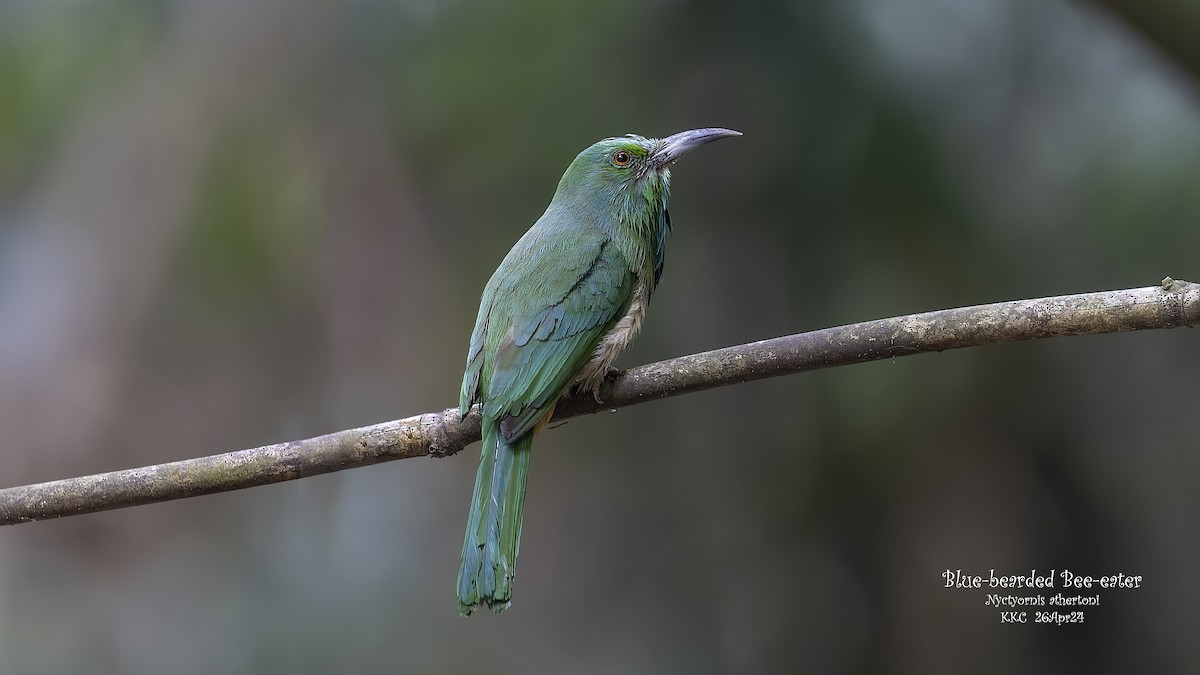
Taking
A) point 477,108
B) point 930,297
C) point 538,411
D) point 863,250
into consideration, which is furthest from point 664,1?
point 538,411

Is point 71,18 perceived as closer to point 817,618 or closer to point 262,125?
point 262,125

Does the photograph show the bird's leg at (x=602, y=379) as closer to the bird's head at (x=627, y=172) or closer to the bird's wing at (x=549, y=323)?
the bird's wing at (x=549, y=323)

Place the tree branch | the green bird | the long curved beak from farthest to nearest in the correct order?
the long curved beak < the green bird < the tree branch

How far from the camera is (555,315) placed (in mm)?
3250

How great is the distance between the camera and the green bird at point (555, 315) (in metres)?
2.97

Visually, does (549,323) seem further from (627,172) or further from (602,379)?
(627,172)

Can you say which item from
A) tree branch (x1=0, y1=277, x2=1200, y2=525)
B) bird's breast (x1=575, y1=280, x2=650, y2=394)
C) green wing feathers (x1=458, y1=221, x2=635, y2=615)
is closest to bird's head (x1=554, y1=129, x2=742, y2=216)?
green wing feathers (x1=458, y1=221, x2=635, y2=615)

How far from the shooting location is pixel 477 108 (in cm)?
529

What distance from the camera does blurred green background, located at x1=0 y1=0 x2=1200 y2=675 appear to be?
4.52 meters

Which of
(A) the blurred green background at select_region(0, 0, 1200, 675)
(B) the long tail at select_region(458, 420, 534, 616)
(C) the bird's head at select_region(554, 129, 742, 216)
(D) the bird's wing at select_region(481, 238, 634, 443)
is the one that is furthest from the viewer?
(A) the blurred green background at select_region(0, 0, 1200, 675)

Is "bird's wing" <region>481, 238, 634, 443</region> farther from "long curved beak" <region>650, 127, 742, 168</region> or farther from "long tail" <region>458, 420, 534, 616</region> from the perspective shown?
"long curved beak" <region>650, 127, 742, 168</region>

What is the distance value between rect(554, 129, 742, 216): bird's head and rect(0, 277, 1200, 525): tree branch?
94 cm

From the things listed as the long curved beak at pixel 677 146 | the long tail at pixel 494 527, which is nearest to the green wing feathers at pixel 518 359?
the long tail at pixel 494 527

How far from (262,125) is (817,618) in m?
3.25
